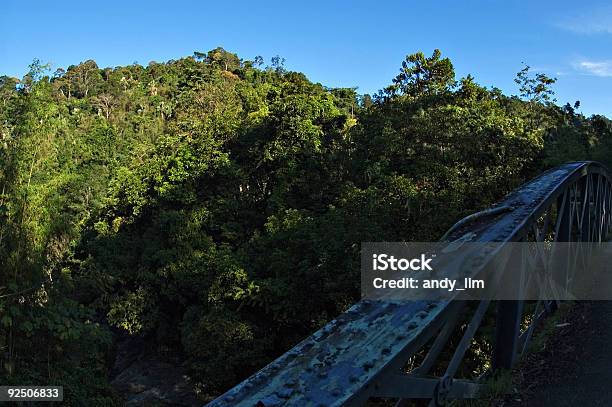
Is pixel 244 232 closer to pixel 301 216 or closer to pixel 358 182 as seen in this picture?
pixel 301 216

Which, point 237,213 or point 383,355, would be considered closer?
point 383,355

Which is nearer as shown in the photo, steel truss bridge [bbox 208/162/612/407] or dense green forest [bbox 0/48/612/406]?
steel truss bridge [bbox 208/162/612/407]

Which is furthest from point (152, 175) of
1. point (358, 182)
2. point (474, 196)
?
point (474, 196)

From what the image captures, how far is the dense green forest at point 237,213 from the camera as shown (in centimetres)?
820

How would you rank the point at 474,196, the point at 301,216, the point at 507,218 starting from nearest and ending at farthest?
the point at 507,218 → the point at 474,196 → the point at 301,216

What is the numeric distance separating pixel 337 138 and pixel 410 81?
4.78m

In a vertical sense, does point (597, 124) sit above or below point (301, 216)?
above

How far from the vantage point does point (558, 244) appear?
4.38m

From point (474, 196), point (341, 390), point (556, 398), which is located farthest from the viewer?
point (474, 196)

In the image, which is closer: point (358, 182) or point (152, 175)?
point (358, 182)

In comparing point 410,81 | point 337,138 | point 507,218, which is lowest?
point 507,218

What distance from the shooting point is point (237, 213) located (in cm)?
2150

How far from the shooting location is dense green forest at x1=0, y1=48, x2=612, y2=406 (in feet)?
26.9

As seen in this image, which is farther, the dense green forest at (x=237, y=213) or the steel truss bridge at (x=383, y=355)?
the dense green forest at (x=237, y=213)
